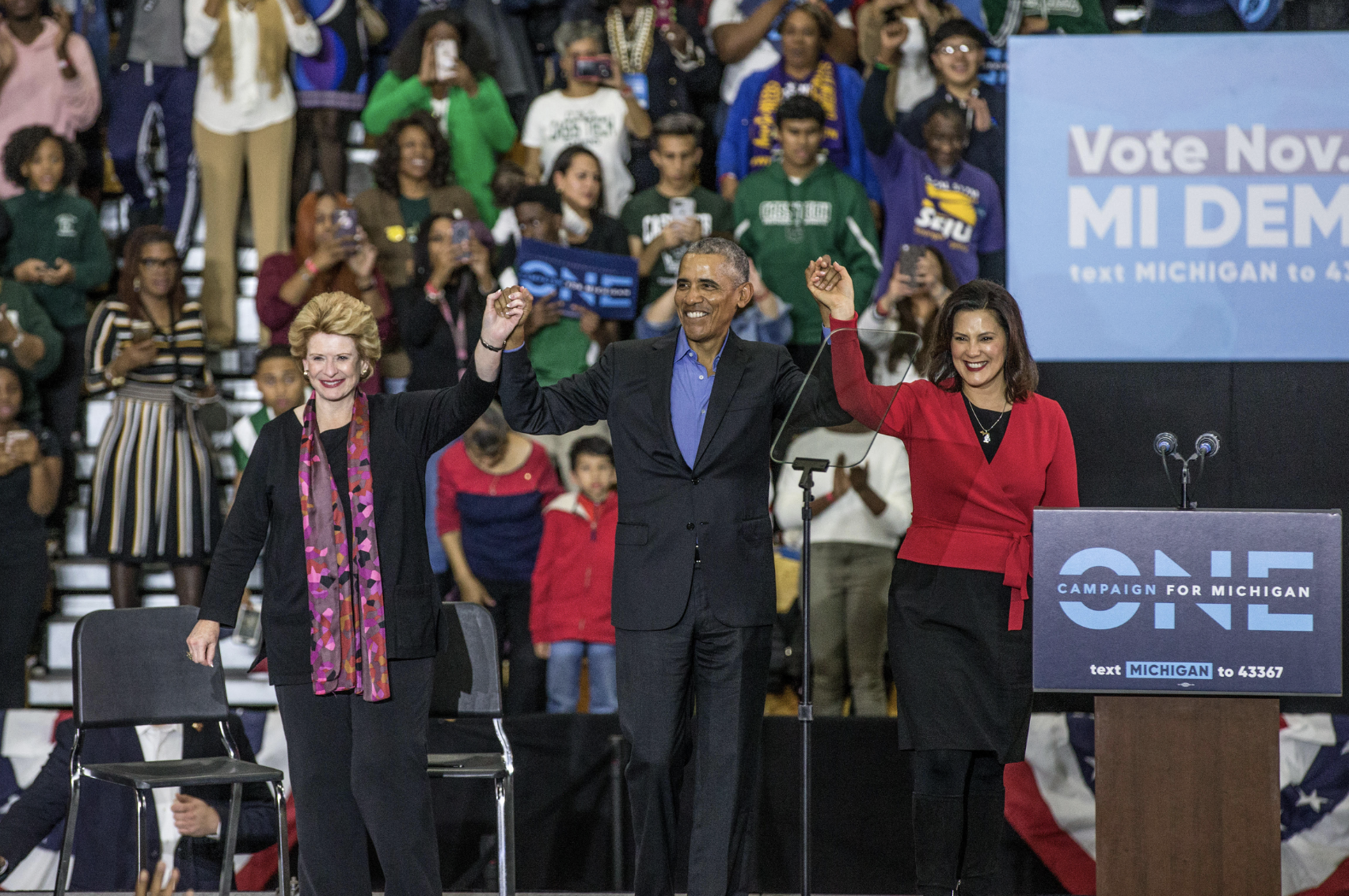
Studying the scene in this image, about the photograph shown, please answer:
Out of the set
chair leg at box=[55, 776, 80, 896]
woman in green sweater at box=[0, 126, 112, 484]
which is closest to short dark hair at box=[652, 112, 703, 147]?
woman in green sweater at box=[0, 126, 112, 484]

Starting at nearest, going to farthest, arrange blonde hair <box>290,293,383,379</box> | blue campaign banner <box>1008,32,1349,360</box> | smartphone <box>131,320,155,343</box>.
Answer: blonde hair <box>290,293,383,379</box>, blue campaign banner <box>1008,32,1349,360</box>, smartphone <box>131,320,155,343</box>

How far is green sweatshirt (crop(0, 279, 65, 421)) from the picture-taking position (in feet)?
19.0

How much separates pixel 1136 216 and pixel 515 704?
2888 millimetres

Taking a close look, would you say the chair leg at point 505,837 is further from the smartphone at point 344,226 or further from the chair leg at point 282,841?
the smartphone at point 344,226

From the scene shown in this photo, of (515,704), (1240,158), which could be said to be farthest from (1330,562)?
(515,704)

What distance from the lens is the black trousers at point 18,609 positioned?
5.39 meters

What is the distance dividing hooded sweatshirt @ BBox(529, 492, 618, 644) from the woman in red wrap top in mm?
1877

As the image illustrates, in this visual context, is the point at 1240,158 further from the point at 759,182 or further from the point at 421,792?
the point at 421,792

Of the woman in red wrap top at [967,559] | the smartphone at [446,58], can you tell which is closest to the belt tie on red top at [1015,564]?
the woman in red wrap top at [967,559]

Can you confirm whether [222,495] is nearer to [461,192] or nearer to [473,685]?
[461,192]

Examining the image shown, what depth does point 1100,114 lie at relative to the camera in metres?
5.26

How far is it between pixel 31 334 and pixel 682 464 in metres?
3.62

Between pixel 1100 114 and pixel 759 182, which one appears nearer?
pixel 1100 114

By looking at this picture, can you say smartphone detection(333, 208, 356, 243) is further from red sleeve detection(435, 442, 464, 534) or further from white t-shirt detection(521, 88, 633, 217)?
red sleeve detection(435, 442, 464, 534)
